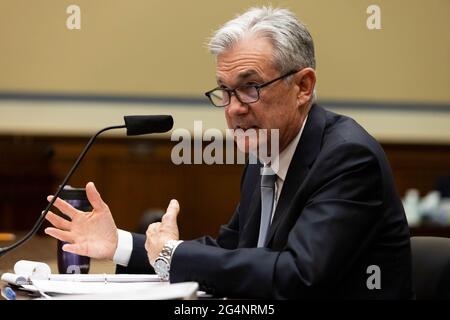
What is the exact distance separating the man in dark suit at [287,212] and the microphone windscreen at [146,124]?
18cm

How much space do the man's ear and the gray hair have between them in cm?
2

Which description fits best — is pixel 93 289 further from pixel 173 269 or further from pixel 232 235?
pixel 232 235

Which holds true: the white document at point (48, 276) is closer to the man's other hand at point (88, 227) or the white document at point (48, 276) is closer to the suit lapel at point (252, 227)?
the man's other hand at point (88, 227)

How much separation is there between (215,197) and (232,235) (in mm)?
3451

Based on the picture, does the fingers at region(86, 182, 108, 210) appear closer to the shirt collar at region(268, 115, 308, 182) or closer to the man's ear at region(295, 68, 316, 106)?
the shirt collar at region(268, 115, 308, 182)

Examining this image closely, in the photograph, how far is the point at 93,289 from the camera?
Answer: 197cm

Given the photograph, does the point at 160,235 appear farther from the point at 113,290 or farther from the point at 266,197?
the point at 266,197

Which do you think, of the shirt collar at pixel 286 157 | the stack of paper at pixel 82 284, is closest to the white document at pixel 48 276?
the stack of paper at pixel 82 284

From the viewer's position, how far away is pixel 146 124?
2271mm

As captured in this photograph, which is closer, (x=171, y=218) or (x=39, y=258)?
(x=171, y=218)

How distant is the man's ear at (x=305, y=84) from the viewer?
2.35m

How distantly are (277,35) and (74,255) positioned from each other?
0.89 meters

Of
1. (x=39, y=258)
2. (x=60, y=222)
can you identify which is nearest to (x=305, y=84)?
(x=60, y=222)
